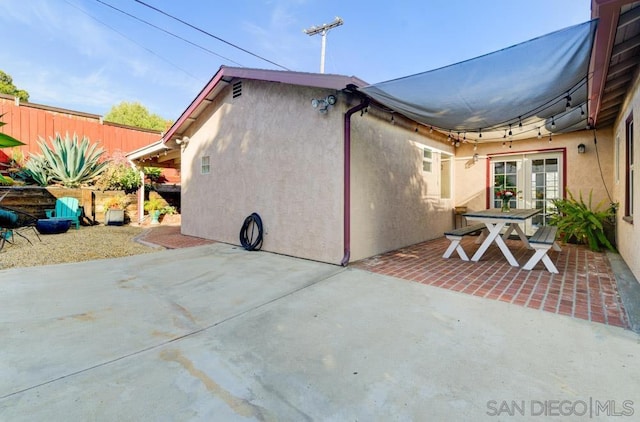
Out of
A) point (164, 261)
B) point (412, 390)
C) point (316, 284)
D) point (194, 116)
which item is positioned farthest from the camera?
point (194, 116)

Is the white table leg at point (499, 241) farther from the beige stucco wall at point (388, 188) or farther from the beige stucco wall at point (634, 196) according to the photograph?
the beige stucco wall at point (388, 188)

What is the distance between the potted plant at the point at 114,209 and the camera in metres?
10.1

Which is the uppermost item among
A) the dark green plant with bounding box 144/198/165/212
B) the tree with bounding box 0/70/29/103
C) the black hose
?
the tree with bounding box 0/70/29/103

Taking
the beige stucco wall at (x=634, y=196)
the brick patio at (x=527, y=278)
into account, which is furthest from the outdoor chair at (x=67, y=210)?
the beige stucco wall at (x=634, y=196)

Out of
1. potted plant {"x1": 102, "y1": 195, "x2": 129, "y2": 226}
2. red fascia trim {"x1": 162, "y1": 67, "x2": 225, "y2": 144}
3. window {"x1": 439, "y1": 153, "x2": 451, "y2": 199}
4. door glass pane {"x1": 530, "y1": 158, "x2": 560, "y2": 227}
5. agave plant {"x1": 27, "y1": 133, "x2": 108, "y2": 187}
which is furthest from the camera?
potted plant {"x1": 102, "y1": 195, "x2": 129, "y2": 226}

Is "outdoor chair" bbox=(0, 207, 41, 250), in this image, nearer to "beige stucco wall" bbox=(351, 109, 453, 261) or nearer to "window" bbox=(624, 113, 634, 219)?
"beige stucco wall" bbox=(351, 109, 453, 261)

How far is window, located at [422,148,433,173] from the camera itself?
24.5ft

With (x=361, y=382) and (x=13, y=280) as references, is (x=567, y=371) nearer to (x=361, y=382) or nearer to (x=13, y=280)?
(x=361, y=382)

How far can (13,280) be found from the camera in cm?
407

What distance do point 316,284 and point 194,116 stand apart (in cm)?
652

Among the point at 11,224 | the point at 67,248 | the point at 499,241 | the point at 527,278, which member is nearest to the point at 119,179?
the point at 11,224

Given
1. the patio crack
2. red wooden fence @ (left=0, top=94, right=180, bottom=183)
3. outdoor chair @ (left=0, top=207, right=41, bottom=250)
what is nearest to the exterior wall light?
the patio crack

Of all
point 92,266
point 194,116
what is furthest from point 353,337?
point 194,116

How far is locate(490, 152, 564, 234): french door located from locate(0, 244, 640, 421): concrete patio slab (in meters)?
6.06
